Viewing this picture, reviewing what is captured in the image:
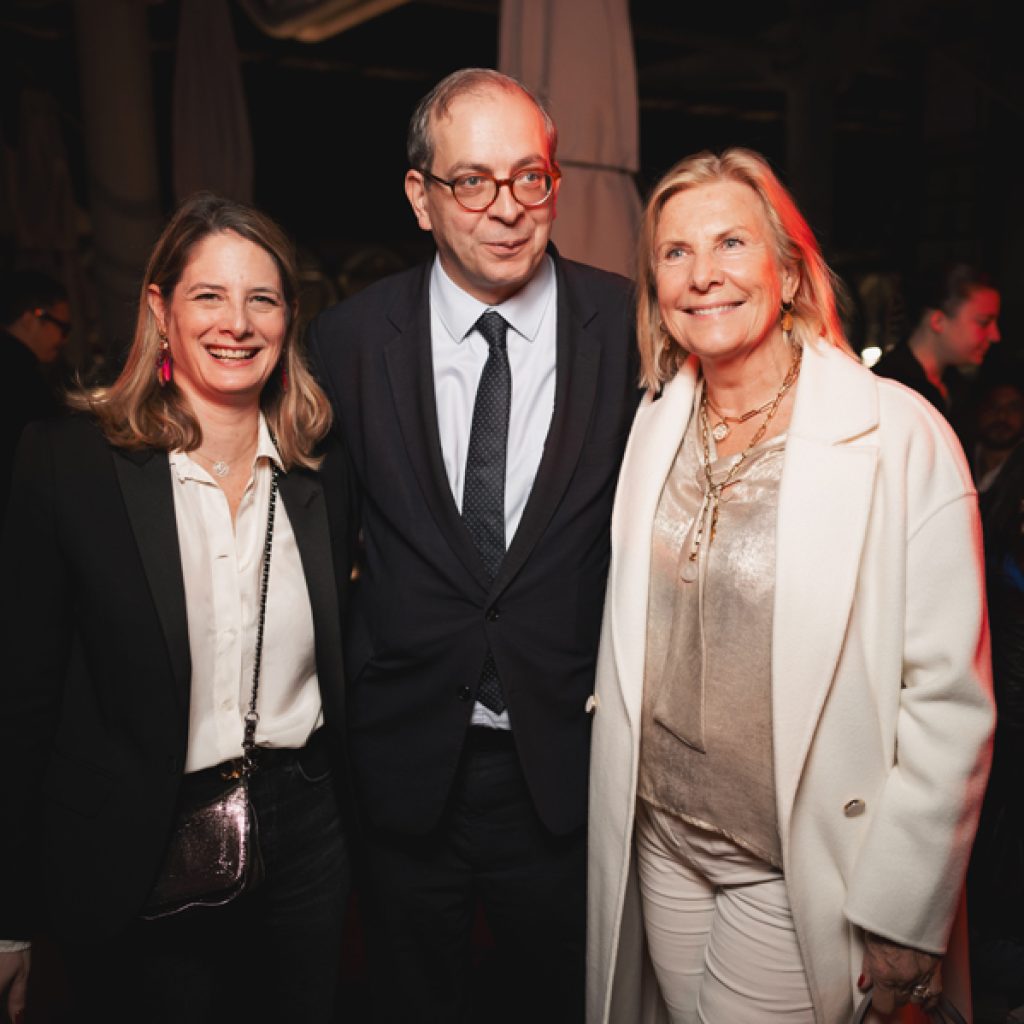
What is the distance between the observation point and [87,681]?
5.68 ft

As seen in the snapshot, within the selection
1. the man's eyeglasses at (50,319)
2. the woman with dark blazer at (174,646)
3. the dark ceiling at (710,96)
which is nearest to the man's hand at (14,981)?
the woman with dark blazer at (174,646)

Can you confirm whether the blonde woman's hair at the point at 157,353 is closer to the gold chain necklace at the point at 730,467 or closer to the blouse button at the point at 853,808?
the gold chain necklace at the point at 730,467

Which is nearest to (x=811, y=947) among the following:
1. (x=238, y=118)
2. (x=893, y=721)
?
(x=893, y=721)

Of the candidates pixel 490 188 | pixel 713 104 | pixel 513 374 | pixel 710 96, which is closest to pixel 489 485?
pixel 513 374

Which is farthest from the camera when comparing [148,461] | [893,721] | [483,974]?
[483,974]

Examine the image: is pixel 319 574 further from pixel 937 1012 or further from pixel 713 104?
pixel 713 104

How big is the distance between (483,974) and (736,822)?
4.95ft

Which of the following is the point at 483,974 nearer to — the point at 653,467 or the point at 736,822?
the point at 736,822

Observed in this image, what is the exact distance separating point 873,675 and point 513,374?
0.90 meters

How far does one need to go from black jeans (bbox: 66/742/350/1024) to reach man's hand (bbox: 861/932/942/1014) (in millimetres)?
956

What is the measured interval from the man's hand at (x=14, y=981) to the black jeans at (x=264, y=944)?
0.24ft

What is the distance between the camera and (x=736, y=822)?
169cm

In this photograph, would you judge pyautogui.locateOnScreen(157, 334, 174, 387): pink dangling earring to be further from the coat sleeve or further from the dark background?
the dark background

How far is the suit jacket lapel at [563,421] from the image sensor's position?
194 cm
